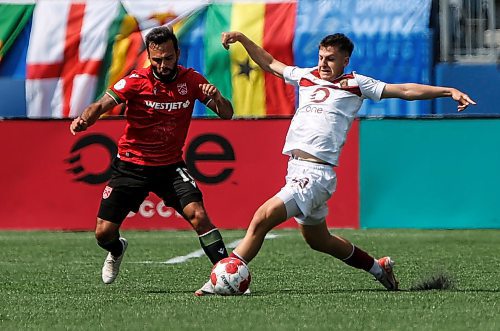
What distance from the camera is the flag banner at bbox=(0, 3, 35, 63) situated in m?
20.4

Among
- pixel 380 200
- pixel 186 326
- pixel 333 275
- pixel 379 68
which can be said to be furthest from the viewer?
pixel 379 68

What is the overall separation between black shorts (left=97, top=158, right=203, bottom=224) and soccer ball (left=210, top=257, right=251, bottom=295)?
2.76 feet

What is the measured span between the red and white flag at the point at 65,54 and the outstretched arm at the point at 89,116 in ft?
35.6

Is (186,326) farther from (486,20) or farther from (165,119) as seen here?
(486,20)

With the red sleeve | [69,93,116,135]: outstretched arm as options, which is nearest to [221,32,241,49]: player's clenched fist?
the red sleeve

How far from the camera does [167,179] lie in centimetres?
927

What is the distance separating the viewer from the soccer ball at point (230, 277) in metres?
8.41

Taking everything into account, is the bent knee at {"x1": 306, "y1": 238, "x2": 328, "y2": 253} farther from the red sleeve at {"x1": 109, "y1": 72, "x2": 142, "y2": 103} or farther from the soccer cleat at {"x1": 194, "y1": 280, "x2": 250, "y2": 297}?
the red sleeve at {"x1": 109, "y1": 72, "x2": 142, "y2": 103}

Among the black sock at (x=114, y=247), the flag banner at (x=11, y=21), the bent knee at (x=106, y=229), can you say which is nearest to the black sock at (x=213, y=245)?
the bent knee at (x=106, y=229)

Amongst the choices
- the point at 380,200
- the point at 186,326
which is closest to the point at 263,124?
the point at 380,200

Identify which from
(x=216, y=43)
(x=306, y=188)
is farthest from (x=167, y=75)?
(x=216, y=43)

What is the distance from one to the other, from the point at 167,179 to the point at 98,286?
0.96 m

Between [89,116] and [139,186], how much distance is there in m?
0.76

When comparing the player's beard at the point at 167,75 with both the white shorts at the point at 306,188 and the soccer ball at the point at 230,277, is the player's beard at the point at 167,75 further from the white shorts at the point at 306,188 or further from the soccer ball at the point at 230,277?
the soccer ball at the point at 230,277
